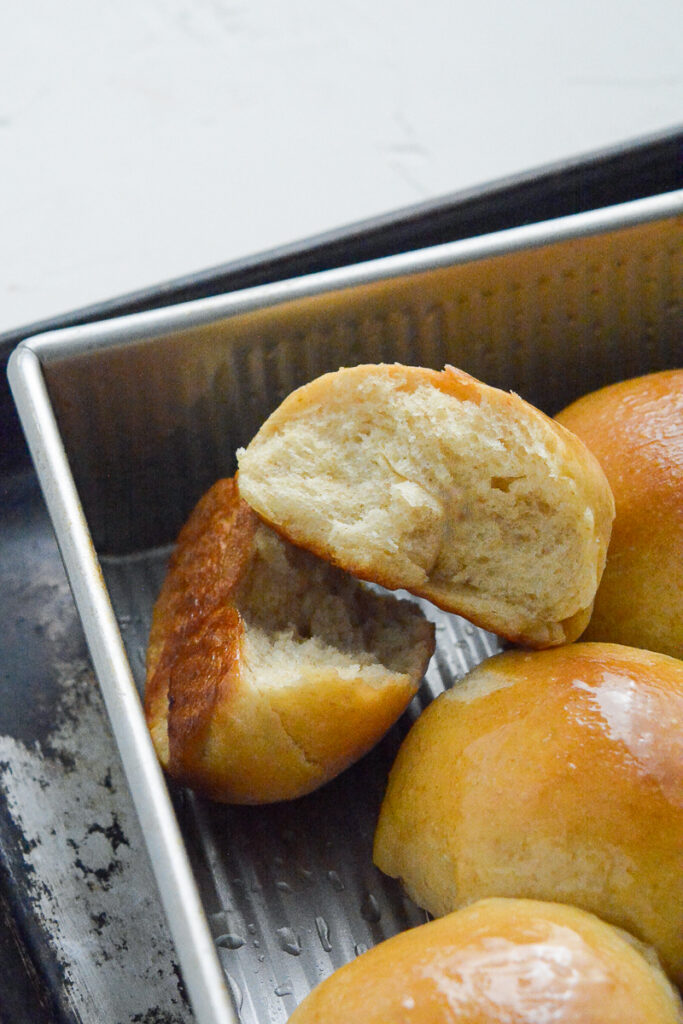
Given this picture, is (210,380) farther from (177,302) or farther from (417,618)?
(417,618)

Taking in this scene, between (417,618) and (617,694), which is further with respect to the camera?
(417,618)

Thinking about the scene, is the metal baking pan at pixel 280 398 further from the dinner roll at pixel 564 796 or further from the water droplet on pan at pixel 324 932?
the dinner roll at pixel 564 796

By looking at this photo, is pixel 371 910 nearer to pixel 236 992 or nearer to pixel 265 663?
pixel 236 992

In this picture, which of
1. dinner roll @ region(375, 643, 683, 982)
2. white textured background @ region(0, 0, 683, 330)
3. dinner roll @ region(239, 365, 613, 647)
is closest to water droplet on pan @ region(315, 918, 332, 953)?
dinner roll @ region(375, 643, 683, 982)

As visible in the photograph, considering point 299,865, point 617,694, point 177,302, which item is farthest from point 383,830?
point 177,302

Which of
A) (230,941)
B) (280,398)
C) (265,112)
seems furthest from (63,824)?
(265,112)
